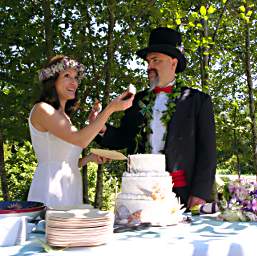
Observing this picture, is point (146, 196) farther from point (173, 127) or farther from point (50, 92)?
point (50, 92)

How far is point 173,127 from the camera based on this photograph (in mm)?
3139

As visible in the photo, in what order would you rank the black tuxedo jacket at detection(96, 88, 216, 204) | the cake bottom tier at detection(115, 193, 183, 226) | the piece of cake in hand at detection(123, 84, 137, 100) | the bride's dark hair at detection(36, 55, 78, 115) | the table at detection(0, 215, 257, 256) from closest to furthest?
the table at detection(0, 215, 257, 256), the cake bottom tier at detection(115, 193, 183, 226), the piece of cake in hand at detection(123, 84, 137, 100), the black tuxedo jacket at detection(96, 88, 216, 204), the bride's dark hair at detection(36, 55, 78, 115)

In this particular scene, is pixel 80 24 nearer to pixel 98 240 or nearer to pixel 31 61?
pixel 31 61

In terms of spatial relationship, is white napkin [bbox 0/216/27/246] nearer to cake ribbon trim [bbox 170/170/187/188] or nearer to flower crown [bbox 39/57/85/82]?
cake ribbon trim [bbox 170/170/187/188]

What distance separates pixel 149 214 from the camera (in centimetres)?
219

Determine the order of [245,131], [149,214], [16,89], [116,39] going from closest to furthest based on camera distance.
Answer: [149,214], [16,89], [116,39], [245,131]

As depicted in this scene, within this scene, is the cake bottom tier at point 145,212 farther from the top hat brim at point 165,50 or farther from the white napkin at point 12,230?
the top hat brim at point 165,50

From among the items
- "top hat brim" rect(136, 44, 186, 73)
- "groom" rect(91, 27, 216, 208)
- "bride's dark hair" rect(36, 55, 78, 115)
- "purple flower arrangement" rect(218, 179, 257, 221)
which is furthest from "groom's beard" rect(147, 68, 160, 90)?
"purple flower arrangement" rect(218, 179, 257, 221)

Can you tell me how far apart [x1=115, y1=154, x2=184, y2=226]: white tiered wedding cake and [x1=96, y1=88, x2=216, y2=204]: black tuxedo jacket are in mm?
771

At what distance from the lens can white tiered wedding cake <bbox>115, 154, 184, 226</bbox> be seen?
2188 mm

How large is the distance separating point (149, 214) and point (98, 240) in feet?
1.66

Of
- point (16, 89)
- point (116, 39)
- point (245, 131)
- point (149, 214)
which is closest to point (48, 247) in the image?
point (149, 214)

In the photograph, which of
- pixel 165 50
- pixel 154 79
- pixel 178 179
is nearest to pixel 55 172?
pixel 178 179

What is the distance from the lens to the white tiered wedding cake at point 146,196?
2.19 m
